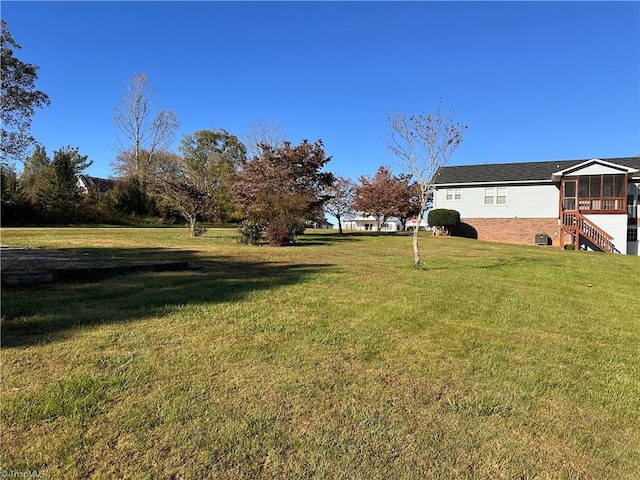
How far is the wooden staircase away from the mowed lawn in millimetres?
20280

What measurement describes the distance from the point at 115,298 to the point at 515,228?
2615 centimetres

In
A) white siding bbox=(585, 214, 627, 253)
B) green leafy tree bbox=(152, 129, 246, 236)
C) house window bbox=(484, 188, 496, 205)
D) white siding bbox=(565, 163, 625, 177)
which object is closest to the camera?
white siding bbox=(585, 214, 627, 253)

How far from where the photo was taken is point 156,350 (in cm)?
330

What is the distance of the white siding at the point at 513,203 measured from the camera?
1003 inches

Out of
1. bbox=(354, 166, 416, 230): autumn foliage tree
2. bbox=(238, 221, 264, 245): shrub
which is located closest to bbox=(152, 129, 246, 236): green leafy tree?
bbox=(238, 221, 264, 245): shrub

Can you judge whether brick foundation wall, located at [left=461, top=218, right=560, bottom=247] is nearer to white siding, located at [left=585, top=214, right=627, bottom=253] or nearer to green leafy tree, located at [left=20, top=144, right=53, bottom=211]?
white siding, located at [left=585, top=214, right=627, bottom=253]

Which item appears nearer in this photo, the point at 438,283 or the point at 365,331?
the point at 365,331

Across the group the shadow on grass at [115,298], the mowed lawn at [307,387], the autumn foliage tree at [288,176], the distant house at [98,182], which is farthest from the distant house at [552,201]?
the distant house at [98,182]

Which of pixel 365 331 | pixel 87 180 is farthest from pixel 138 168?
pixel 365 331

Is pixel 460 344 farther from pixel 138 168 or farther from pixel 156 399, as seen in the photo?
pixel 138 168

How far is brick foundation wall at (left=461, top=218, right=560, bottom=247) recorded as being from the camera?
991 inches

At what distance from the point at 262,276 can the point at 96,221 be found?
29.4 m

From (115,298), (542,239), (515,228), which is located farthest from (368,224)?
(115,298)

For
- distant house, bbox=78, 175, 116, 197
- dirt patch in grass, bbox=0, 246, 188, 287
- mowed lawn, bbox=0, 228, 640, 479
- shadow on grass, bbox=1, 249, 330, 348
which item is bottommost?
mowed lawn, bbox=0, 228, 640, 479
